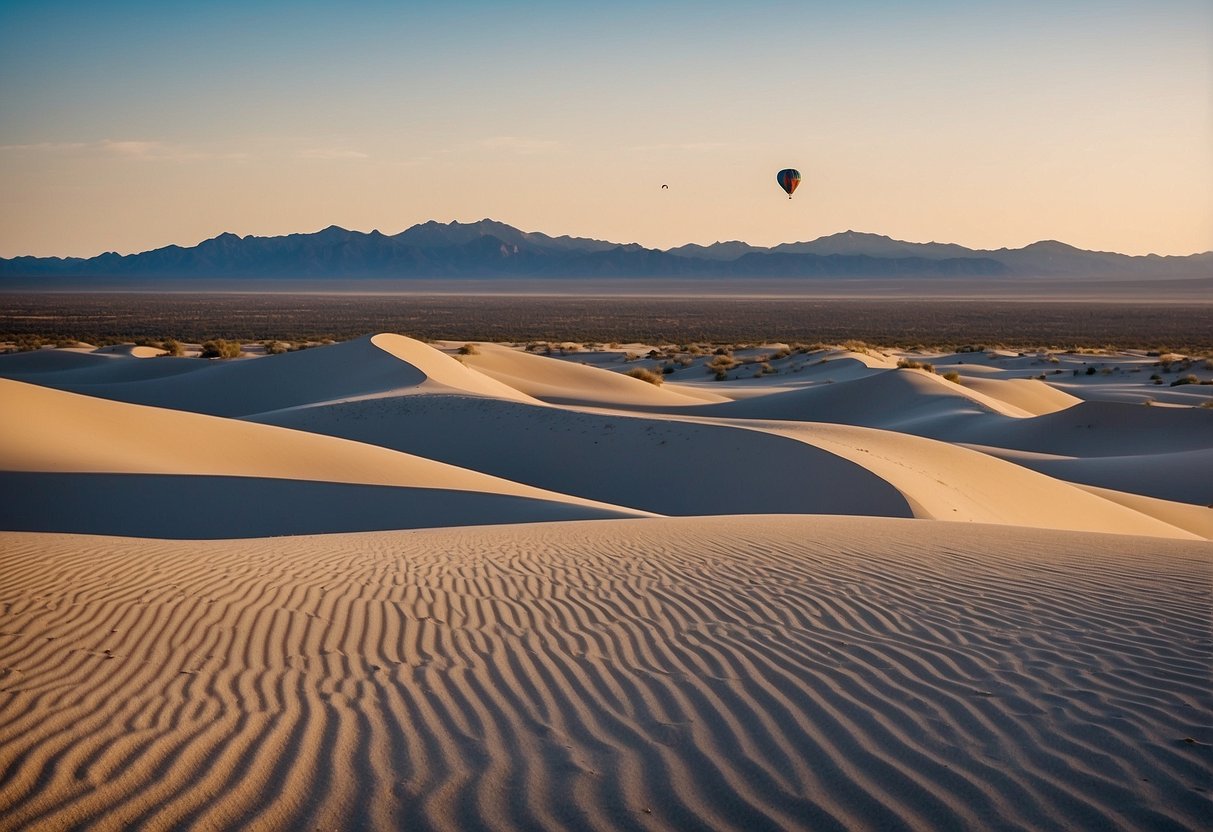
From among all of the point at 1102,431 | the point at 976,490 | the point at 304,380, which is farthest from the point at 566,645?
the point at 304,380

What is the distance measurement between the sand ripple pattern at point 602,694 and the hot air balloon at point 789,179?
38797 mm

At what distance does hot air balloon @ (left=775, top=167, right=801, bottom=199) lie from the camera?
150ft

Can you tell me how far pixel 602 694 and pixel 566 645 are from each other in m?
0.92

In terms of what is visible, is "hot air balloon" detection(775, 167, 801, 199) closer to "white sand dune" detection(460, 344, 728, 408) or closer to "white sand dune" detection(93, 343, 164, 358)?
"white sand dune" detection(460, 344, 728, 408)

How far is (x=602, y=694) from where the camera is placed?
17.2 feet

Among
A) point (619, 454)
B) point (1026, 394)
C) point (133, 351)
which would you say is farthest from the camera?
point (133, 351)

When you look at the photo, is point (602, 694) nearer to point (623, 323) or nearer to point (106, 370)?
point (106, 370)

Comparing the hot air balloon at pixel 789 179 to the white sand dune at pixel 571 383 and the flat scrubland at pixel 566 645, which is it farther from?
the flat scrubland at pixel 566 645

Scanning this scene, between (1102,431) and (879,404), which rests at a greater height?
(879,404)

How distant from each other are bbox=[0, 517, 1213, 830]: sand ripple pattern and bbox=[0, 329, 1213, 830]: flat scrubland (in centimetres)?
2

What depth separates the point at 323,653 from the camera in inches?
233

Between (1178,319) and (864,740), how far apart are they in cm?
9628

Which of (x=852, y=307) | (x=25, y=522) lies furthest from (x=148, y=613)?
(x=852, y=307)

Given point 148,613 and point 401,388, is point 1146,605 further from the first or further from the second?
point 401,388
